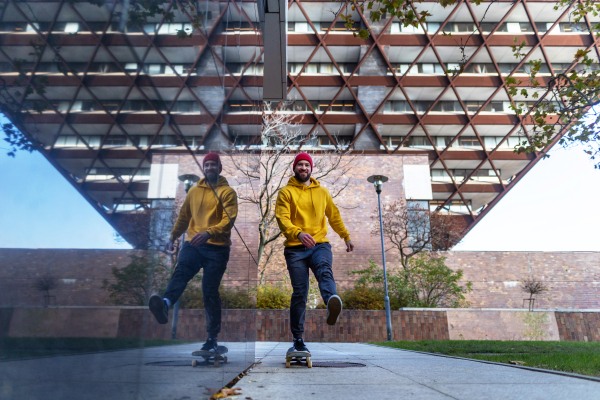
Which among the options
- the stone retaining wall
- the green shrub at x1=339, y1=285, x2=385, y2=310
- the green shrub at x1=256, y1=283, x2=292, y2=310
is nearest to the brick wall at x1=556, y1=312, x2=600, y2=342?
the stone retaining wall

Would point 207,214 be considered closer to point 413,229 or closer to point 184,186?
point 184,186

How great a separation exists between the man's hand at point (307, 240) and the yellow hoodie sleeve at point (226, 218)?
4.34 feet

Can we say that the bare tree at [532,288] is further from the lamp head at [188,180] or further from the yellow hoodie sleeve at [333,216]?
the lamp head at [188,180]

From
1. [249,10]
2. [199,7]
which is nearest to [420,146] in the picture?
[249,10]

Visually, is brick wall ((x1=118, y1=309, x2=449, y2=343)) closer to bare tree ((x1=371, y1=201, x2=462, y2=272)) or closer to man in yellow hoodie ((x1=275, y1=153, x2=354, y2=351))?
bare tree ((x1=371, y1=201, x2=462, y2=272))

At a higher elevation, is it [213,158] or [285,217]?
[285,217]

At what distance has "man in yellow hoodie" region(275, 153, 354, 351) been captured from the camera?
3244 mm

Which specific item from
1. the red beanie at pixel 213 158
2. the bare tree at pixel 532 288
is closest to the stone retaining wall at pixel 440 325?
the bare tree at pixel 532 288

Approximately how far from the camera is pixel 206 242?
1.32 metres

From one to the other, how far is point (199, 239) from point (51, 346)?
2.41 feet

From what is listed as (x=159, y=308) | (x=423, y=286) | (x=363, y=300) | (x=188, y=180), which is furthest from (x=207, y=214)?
(x=423, y=286)

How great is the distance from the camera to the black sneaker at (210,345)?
4.67 ft

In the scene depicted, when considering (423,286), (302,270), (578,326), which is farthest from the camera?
(423,286)

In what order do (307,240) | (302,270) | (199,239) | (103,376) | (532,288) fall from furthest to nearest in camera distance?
(532,288) → (302,270) → (307,240) → (199,239) → (103,376)
